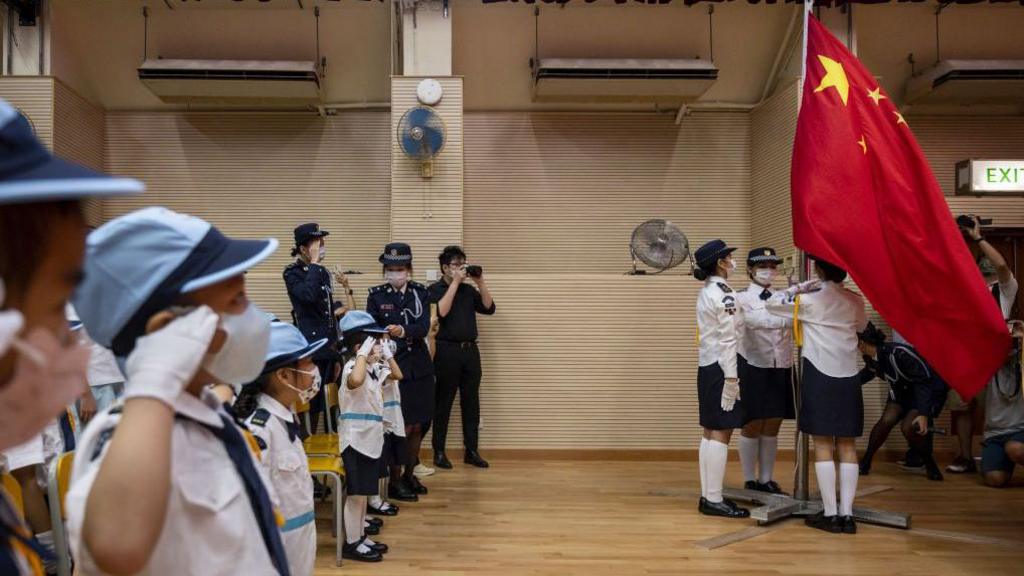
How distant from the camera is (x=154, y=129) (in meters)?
7.87

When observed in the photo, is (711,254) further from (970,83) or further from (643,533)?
(970,83)

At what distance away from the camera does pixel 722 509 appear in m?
4.77

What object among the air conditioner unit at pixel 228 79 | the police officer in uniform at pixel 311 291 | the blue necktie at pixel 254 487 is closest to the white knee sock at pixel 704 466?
the police officer in uniform at pixel 311 291

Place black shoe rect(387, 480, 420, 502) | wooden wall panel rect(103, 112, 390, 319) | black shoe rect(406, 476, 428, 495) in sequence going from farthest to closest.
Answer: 1. wooden wall panel rect(103, 112, 390, 319)
2. black shoe rect(406, 476, 428, 495)
3. black shoe rect(387, 480, 420, 502)

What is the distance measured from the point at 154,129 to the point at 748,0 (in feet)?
19.6

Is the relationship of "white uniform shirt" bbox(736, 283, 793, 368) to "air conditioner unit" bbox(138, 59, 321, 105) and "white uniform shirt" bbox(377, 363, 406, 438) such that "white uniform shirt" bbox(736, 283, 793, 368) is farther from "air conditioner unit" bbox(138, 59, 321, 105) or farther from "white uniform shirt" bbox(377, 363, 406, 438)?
"air conditioner unit" bbox(138, 59, 321, 105)

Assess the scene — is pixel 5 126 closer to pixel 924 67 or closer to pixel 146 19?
pixel 146 19

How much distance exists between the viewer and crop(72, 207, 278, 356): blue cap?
1.07 m

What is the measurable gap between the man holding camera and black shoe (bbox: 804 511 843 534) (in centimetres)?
257

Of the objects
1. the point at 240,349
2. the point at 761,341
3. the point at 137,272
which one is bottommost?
the point at 761,341

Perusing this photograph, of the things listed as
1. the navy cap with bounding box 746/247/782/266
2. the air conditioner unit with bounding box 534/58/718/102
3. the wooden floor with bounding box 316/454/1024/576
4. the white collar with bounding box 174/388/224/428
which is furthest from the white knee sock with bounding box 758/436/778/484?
the white collar with bounding box 174/388/224/428

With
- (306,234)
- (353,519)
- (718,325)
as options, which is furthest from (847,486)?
(306,234)

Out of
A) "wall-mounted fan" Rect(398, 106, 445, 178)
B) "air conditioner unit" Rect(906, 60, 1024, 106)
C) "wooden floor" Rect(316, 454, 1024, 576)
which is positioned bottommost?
"wooden floor" Rect(316, 454, 1024, 576)

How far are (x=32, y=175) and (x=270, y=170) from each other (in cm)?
761
